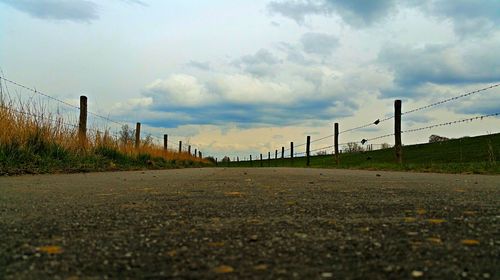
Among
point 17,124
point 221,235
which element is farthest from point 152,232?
point 17,124

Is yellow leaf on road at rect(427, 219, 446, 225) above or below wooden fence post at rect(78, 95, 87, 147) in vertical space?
below

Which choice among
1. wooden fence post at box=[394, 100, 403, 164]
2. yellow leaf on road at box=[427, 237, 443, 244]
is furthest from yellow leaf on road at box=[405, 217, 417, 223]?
wooden fence post at box=[394, 100, 403, 164]

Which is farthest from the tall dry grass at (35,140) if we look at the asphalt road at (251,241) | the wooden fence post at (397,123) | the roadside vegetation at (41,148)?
the wooden fence post at (397,123)

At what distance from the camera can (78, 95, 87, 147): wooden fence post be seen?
11555 mm

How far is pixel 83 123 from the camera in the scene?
12391 mm

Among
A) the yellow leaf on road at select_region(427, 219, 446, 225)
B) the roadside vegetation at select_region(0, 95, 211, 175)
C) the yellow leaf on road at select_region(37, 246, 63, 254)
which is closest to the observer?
the yellow leaf on road at select_region(37, 246, 63, 254)

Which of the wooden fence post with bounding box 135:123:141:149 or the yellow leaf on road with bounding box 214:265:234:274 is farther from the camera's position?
the wooden fence post with bounding box 135:123:141:149

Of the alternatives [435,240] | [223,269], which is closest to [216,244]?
[223,269]

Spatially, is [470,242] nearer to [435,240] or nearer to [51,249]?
[435,240]

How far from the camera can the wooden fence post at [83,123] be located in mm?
11555

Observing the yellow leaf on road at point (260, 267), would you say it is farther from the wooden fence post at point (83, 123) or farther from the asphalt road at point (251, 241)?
the wooden fence post at point (83, 123)

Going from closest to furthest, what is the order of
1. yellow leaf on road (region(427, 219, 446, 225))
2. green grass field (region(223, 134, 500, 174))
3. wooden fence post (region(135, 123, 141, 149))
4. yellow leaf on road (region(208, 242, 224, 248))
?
yellow leaf on road (region(208, 242, 224, 248)) < yellow leaf on road (region(427, 219, 446, 225)) < green grass field (region(223, 134, 500, 174)) < wooden fence post (region(135, 123, 141, 149))

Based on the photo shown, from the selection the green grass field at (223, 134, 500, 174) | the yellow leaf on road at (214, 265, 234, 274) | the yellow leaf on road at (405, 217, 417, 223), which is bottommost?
the yellow leaf on road at (214, 265, 234, 274)

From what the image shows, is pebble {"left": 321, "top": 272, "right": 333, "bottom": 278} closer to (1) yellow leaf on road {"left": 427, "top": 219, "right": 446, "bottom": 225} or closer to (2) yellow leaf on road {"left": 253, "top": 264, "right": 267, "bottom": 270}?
(2) yellow leaf on road {"left": 253, "top": 264, "right": 267, "bottom": 270}
